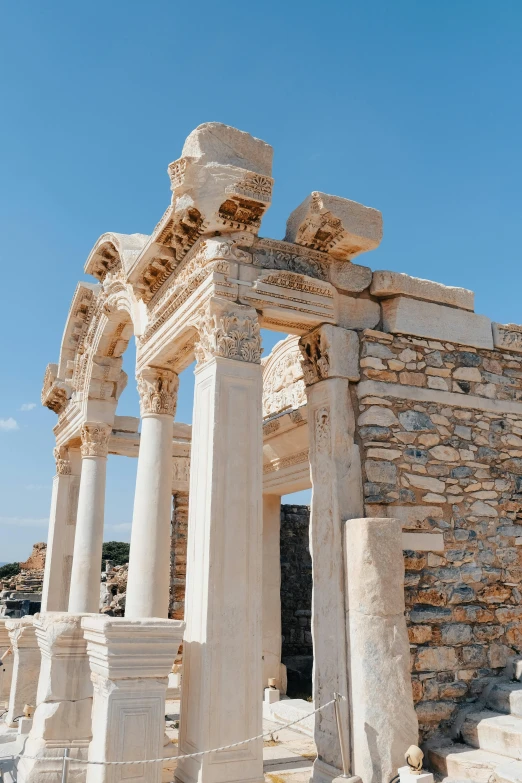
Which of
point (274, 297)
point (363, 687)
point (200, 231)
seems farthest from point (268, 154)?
point (363, 687)

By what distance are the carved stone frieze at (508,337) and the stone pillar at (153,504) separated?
3.75 m

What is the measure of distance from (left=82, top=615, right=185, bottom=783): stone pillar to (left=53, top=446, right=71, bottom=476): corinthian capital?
7636 millimetres

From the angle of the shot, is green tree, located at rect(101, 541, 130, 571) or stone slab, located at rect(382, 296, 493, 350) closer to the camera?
stone slab, located at rect(382, 296, 493, 350)

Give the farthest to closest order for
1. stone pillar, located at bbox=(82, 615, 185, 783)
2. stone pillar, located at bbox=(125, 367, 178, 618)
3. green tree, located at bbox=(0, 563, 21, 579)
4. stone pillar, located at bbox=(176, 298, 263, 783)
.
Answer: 1. green tree, located at bbox=(0, 563, 21, 579)
2. stone pillar, located at bbox=(125, 367, 178, 618)
3. stone pillar, located at bbox=(176, 298, 263, 783)
4. stone pillar, located at bbox=(82, 615, 185, 783)

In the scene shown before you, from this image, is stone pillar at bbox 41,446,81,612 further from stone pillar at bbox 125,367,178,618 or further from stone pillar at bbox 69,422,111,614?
stone pillar at bbox 125,367,178,618

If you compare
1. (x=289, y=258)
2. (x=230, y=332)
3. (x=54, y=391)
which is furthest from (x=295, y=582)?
(x=230, y=332)

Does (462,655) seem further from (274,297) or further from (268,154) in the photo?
(268,154)

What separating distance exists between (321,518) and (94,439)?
547 cm

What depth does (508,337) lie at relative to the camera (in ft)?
22.9

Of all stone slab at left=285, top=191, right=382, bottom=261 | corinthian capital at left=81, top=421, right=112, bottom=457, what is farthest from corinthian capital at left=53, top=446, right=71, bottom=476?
stone slab at left=285, top=191, right=382, bottom=261

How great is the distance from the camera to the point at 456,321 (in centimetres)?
676

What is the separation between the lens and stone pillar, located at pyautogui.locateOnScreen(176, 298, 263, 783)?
472cm

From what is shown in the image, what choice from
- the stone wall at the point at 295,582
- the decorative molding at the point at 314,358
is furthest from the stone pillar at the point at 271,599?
the decorative molding at the point at 314,358

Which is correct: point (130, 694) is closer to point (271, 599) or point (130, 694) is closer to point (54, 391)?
point (271, 599)
